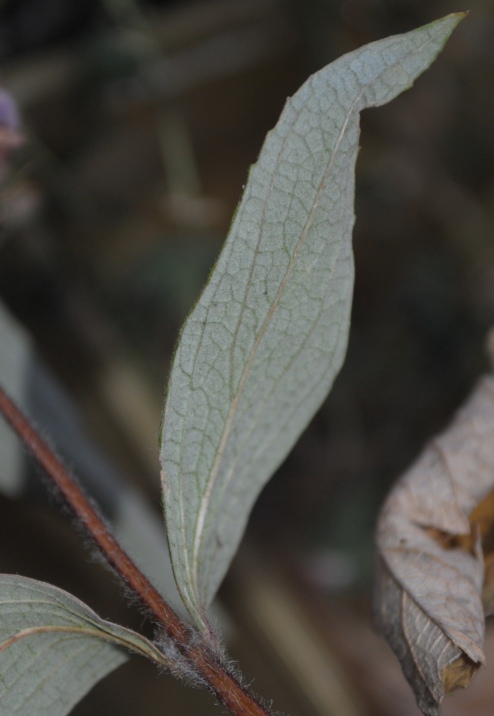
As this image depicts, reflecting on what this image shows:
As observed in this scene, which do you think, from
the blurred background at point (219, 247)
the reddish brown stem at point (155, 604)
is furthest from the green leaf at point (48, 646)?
the blurred background at point (219, 247)

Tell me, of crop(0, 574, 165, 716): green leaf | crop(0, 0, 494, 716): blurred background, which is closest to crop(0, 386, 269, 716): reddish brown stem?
crop(0, 574, 165, 716): green leaf

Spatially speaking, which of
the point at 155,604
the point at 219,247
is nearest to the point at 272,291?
the point at 155,604

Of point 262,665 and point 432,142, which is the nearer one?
point 262,665

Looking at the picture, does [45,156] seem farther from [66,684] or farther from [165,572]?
[66,684]

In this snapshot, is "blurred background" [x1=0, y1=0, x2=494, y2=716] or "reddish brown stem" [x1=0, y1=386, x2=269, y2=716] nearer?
"reddish brown stem" [x1=0, y1=386, x2=269, y2=716]

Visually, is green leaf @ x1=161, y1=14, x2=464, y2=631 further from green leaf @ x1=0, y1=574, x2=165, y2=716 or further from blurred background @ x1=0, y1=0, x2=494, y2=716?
blurred background @ x1=0, y1=0, x2=494, y2=716

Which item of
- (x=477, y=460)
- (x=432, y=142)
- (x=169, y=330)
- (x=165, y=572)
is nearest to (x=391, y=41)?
(x=477, y=460)

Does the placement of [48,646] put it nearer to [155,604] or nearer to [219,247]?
[155,604]

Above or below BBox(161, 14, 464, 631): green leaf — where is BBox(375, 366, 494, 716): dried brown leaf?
below
